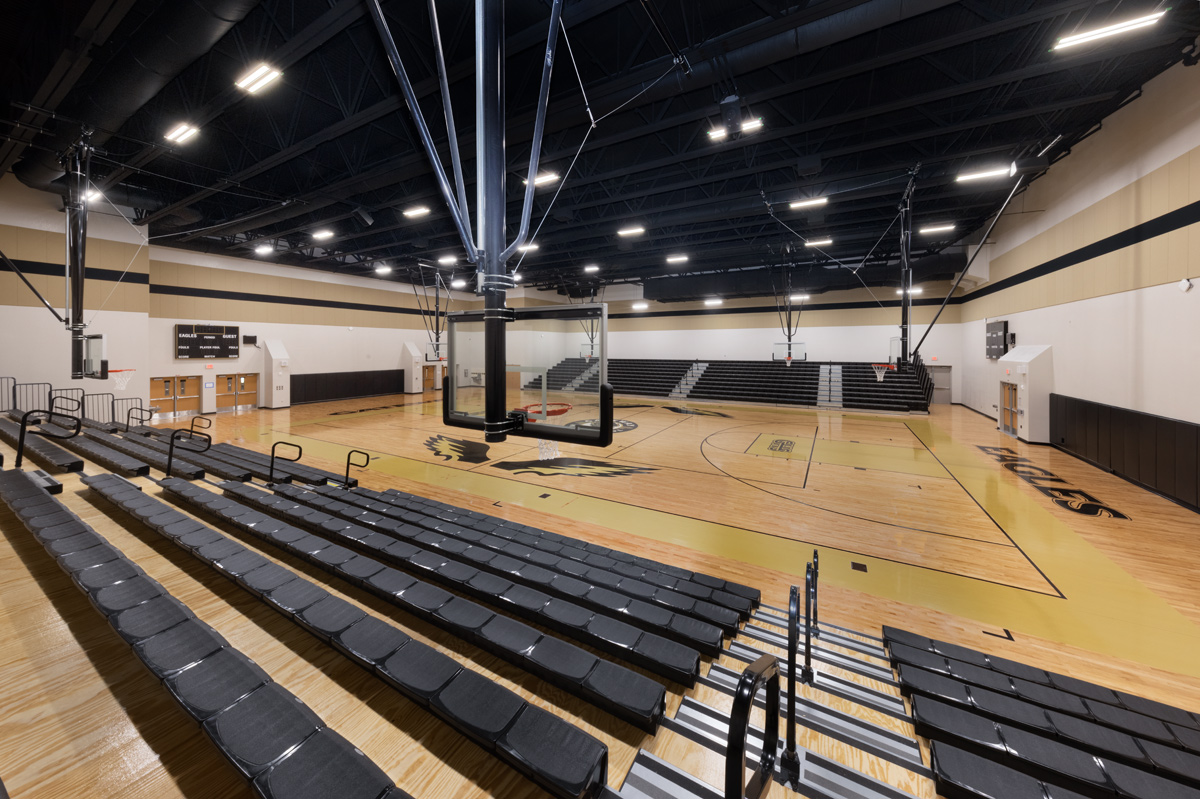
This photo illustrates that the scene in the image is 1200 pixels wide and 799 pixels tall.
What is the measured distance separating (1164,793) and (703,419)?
1385cm

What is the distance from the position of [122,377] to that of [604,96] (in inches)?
586

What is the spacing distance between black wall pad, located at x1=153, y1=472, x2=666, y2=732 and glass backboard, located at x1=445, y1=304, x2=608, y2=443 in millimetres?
1711

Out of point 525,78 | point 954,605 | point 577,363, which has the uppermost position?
point 525,78

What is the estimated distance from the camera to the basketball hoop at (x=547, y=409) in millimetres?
4141

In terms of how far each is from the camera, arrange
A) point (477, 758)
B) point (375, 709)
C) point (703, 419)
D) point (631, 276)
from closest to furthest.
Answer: point (477, 758) → point (375, 709) → point (703, 419) → point (631, 276)

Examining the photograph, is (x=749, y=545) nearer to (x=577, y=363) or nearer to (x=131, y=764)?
(x=577, y=363)

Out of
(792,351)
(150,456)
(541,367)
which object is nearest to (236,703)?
(541,367)

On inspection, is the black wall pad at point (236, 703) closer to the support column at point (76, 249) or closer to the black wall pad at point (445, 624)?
the black wall pad at point (445, 624)

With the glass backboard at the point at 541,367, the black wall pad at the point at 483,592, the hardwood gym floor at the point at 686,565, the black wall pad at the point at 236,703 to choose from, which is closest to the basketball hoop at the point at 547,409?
the glass backboard at the point at 541,367

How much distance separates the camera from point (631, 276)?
21.0 m

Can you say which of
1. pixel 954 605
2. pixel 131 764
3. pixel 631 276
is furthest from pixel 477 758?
pixel 631 276

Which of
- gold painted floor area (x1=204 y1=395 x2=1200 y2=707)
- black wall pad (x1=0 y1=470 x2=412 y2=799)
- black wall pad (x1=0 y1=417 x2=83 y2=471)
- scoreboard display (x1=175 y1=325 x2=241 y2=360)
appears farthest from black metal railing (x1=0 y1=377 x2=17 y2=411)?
black wall pad (x1=0 y1=470 x2=412 y2=799)

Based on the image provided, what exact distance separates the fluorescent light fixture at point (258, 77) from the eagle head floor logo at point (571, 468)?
7.02 m

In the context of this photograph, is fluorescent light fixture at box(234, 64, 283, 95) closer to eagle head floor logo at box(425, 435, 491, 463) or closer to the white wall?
eagle head floor logo at box(425, 435, 491, 463)
